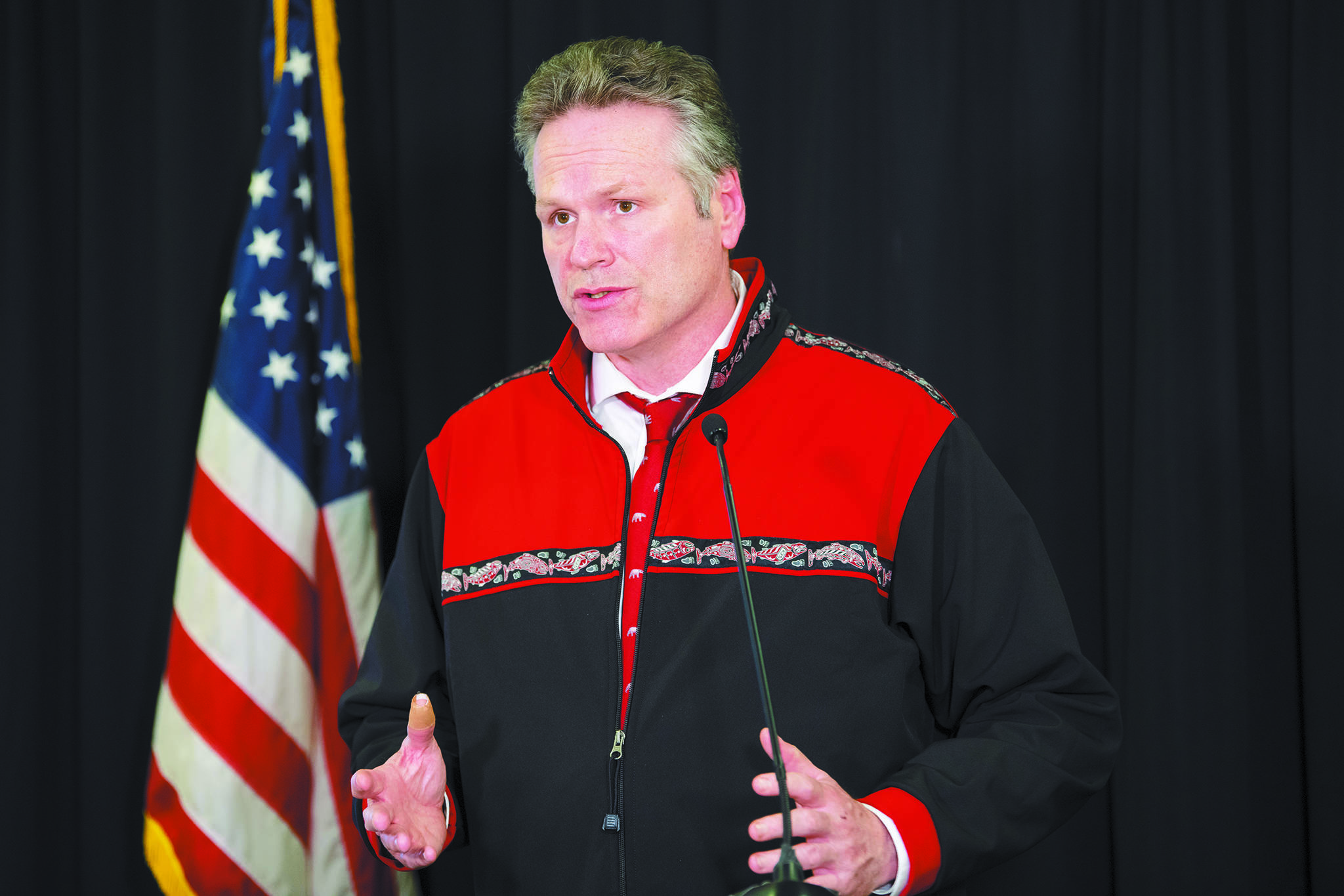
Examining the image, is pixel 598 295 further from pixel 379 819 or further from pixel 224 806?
pixel 224 806

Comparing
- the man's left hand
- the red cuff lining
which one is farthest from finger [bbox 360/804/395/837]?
the red cuff lining

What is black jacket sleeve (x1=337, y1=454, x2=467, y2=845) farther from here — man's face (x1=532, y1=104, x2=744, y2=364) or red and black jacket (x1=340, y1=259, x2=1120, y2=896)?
man's face (x1=532, y1=104, x2=744, y2=364)

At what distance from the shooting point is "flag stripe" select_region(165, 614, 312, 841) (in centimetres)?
194

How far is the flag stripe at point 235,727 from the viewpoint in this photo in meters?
1.94

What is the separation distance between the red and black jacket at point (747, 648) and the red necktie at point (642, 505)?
0.02m

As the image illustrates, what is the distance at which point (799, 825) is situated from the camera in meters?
1.12

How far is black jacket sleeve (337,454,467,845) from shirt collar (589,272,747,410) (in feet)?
1.02

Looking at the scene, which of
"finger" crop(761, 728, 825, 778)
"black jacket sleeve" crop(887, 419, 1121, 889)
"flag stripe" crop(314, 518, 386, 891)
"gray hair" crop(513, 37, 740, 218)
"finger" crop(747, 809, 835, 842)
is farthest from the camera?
"flag stripe" crop(314, 518, 386, 891)

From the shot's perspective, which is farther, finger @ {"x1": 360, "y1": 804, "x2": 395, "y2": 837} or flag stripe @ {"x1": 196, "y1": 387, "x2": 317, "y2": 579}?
flag stripe @ {"x1": 196, "y1": 387, "x2": 317, "y2": 579}

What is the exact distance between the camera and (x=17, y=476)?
2367mm

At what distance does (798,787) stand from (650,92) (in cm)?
101

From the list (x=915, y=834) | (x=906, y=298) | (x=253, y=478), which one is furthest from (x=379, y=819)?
(x=906, y=298)

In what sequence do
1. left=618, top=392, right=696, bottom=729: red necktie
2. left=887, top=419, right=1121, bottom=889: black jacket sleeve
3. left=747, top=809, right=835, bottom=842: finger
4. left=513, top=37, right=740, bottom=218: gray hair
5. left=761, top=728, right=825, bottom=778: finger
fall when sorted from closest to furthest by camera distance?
1. left=747, top=809, right=835, bottom=842: finger
2. left=761, top=728, right=825, bottom=778: finger
3. left=887, top=419, right=1121, bottom=889: black jacket sleeve
4. left=618, top=392, right=696, bottom=729: red necktie
5. left=513, top=37, right=740, bottom=218: gray hair

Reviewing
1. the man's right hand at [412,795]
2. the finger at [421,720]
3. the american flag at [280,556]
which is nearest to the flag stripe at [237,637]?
the american flag at [280,556]
